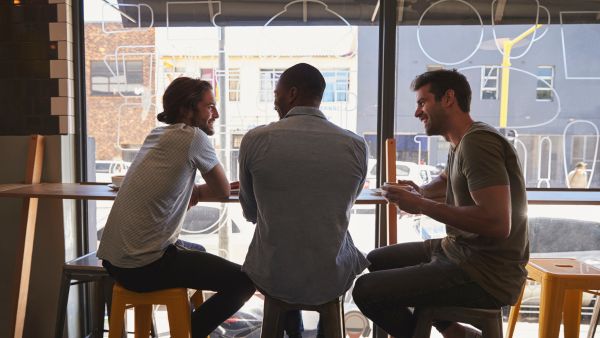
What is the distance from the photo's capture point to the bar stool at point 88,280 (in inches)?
79.4

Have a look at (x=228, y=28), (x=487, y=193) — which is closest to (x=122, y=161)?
(x=228, y=28)

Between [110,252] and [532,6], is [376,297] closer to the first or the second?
[110,252]

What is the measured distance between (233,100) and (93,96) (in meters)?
0.75

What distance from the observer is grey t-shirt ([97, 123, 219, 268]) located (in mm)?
1669

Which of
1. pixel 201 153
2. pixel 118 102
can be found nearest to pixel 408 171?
pixel 201 153

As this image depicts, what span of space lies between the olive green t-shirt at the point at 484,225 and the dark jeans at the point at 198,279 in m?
0.75

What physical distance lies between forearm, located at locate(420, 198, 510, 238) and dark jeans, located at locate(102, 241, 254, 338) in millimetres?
710

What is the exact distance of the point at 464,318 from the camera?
5.04 ft

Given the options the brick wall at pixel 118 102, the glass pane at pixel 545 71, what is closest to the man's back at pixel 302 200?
the brick wall at pixel 118 102

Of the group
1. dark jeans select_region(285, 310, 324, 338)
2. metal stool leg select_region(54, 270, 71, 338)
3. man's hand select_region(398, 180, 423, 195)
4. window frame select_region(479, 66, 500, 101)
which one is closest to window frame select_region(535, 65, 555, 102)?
window frame select_region(479, 66, 500, 101)

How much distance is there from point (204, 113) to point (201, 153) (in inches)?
8.6

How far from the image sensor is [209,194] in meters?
1.88

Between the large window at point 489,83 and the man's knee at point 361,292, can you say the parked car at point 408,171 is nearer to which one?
the large window at point 489,83

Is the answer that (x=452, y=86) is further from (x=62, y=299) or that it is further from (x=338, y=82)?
(x=62, y=299)
